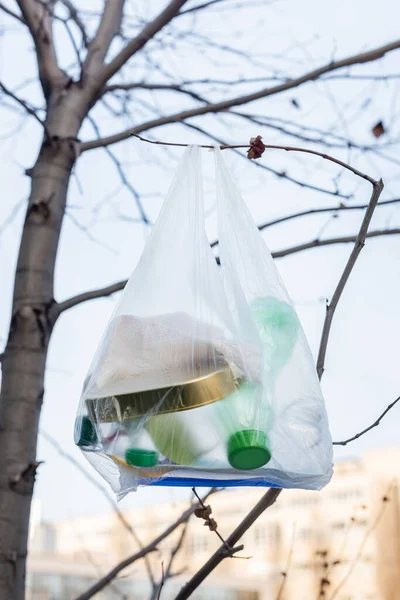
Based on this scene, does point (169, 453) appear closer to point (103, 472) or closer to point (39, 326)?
point (103, 472)

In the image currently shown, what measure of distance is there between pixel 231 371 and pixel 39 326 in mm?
957

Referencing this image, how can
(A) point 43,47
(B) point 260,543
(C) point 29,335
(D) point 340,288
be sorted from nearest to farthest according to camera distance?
1. (D) point 340,288
2. (C) point 29,335
3. (A) point 43,47
4. (B) point 260,543

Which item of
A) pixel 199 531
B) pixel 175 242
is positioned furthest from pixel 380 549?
pixel 175 242

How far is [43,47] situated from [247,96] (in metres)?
0.64

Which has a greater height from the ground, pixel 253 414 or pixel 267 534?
pixel 267 534

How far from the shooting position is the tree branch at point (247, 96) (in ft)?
6.80

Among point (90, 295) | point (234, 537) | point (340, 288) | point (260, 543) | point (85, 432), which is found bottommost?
point (234, 537)

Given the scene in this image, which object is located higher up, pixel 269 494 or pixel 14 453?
pixel 14 453

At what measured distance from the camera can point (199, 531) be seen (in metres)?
13.6

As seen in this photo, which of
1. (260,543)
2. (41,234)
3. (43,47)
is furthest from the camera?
(260,543)

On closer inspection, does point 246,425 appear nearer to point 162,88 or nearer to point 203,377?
point 203,377

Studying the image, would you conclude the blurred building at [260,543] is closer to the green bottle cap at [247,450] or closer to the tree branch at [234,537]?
the tree branch at [234,537]

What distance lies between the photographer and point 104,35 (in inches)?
94.9

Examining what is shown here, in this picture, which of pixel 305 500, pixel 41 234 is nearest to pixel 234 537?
pixel 41 234
